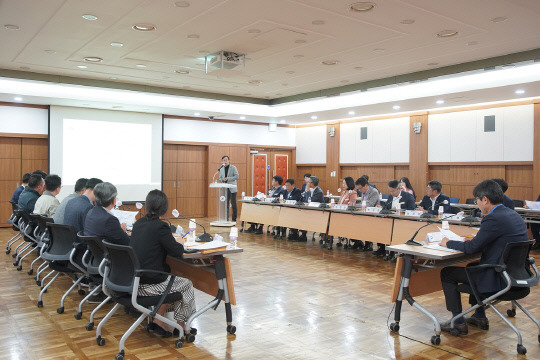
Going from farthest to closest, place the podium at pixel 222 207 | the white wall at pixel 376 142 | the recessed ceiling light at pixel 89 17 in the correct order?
the white wall at pixel 376 142, the podium at pixel 222 207, the recessed ceiling light at pixel 89 17

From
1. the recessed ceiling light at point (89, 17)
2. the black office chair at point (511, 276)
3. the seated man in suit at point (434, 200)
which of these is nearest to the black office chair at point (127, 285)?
the black office chair at point (511, 276)

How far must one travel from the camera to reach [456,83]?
8.89 metres

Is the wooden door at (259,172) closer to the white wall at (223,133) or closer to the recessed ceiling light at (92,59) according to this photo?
the white wall at (223,133)

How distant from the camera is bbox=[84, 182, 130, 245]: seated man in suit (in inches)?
153

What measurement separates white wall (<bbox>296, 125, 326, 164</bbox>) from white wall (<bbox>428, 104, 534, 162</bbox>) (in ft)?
12.3

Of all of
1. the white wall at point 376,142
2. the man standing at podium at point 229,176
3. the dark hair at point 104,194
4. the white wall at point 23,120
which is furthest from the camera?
the white wall at point 376,142

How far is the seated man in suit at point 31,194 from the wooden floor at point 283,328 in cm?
115

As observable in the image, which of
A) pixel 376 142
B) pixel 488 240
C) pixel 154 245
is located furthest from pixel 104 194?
pixel 376 142

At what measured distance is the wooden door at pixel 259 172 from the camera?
579 inches

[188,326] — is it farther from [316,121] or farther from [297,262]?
[316,121]

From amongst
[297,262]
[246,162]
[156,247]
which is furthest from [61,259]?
[246,162]

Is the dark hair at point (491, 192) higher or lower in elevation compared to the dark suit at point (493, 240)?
higher

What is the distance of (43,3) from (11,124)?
6.79 metres

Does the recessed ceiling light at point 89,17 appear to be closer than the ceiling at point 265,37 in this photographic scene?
No
